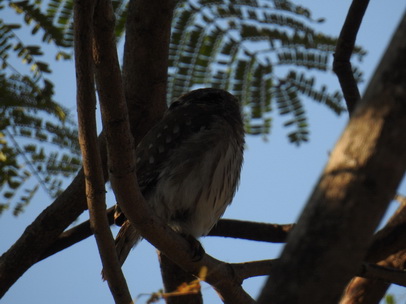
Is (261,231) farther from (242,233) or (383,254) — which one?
(383,254)

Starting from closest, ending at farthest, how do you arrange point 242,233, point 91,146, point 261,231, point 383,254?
point 91,146
point 383,254
point 261,231
point 242,233

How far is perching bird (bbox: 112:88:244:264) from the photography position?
5109mm

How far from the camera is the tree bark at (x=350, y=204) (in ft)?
5.76

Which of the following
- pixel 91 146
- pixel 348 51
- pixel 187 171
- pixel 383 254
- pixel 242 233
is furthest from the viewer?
pixel 187 171

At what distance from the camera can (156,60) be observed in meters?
5.08

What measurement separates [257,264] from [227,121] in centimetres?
172

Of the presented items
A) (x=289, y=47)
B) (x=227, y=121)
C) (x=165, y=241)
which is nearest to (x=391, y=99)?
(x=165, y=241)

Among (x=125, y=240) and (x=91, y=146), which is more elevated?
(x=91, y=146)

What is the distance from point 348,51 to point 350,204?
275cm

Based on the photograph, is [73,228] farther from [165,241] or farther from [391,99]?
[391,99]

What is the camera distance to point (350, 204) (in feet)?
5.84

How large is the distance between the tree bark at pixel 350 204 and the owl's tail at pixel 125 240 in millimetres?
3299

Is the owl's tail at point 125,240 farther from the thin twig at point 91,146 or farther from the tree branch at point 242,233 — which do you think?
the thin twig at point 91,146

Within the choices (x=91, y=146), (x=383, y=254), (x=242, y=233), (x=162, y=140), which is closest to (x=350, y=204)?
(x=91, y=146)
